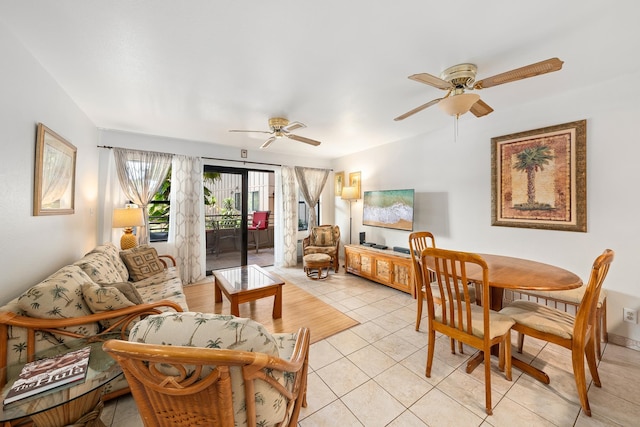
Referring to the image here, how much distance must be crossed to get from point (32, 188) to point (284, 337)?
2.22m

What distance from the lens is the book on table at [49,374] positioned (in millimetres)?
1019

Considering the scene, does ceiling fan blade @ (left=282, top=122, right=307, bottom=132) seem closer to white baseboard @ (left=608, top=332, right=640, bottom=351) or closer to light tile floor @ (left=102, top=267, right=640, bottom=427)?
light tile floor @ (left=102, top=267, right=640, bottom=427)

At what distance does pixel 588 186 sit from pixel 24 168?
16.0 feet

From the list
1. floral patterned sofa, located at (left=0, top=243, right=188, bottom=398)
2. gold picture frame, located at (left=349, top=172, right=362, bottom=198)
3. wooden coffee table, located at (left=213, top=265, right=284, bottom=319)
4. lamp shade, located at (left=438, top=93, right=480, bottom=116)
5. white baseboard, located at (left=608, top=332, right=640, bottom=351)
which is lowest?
white baseboard, located at (left=608, top=332, right=640, bottom=351)

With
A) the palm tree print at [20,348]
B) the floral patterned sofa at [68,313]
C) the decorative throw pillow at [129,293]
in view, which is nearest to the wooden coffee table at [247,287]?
the floral patterned sofa at [68,313]

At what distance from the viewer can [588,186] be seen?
2414mm

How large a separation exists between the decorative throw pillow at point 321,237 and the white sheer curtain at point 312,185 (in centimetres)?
45

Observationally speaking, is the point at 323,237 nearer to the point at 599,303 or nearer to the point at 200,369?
the point at 599,303

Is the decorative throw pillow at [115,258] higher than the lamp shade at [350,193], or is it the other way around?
the lamp shade at [350,193]

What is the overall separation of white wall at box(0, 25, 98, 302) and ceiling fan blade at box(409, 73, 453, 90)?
2688 mm

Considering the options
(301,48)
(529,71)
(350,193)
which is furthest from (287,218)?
(529,71)

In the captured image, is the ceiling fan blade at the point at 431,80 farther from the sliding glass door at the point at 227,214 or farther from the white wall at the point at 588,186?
the sliding glass door at the point at 227,214

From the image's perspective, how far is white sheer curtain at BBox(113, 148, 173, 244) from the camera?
3635 millimetres

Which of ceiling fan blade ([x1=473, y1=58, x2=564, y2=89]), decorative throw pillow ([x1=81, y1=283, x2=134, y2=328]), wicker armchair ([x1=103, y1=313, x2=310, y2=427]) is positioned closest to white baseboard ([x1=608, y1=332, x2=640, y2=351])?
ceiling fan blade ([x1=473, y1=58, x2=564, y2=89])
